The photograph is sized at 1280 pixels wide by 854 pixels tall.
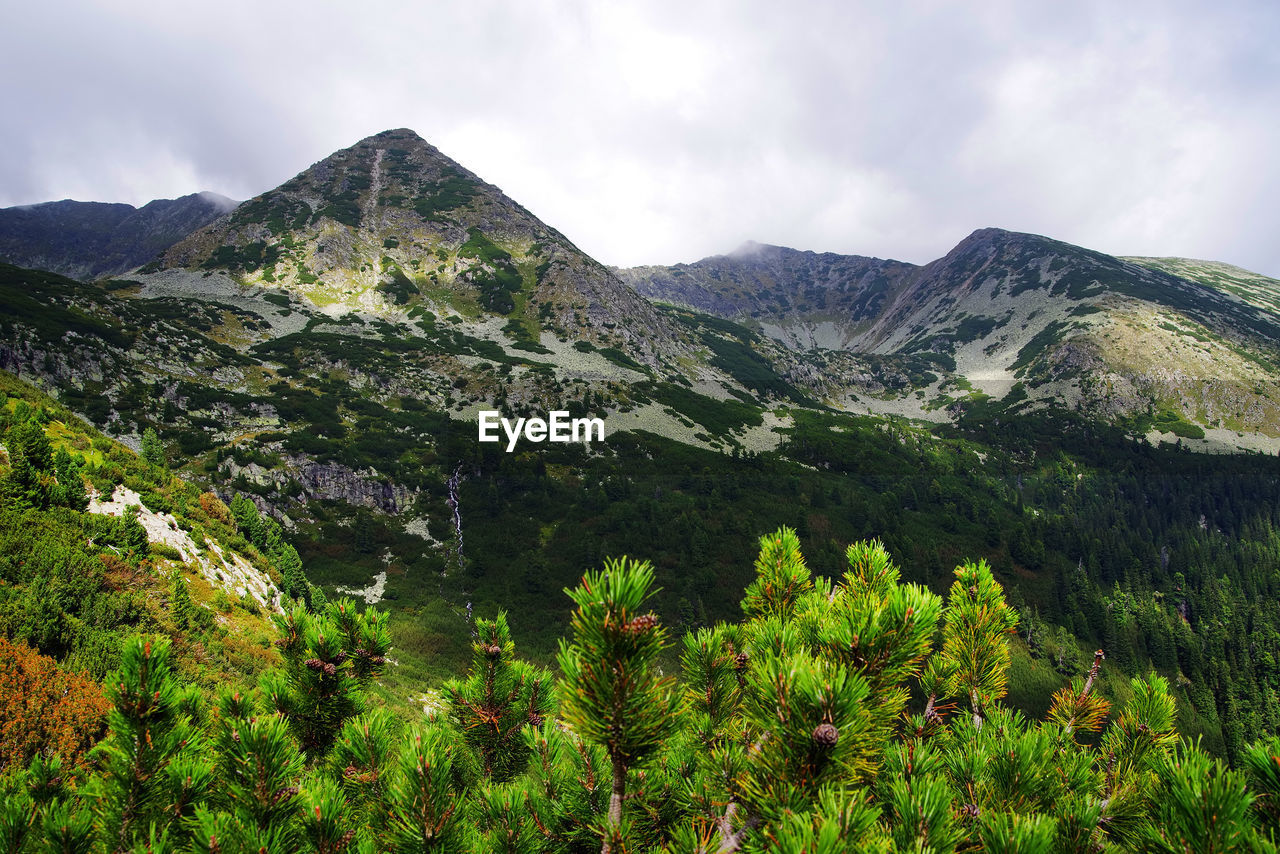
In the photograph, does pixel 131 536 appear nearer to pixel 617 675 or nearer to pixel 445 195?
pixel 617 675

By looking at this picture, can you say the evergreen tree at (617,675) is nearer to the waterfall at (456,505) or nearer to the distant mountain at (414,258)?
the waterfall at (456,505)

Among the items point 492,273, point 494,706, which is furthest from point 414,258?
point 494,706

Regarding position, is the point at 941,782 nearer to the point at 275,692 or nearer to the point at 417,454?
the point at 275,692

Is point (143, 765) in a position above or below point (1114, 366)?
below

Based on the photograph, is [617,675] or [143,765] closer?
[617,675]

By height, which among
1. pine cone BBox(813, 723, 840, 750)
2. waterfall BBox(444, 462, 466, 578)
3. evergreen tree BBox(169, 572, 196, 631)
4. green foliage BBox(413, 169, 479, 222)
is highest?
green foliage BBox(413, 169, 479, 222)

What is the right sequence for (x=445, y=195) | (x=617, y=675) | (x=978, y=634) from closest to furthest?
(x=617, y=675) → (x=978, y=634) → (x=445, y=195)

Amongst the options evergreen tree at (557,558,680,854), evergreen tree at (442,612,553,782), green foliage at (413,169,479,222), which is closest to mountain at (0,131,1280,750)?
green foliage at (413,169,479,222)

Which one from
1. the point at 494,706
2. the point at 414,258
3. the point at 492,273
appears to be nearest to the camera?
the point at 494,706

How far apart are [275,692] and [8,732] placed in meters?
5.04

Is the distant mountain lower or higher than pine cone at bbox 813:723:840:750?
higher

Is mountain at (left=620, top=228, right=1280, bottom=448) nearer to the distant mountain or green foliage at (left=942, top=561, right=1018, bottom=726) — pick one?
the distant mountain

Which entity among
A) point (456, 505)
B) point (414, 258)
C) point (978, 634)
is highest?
point (414, 258)

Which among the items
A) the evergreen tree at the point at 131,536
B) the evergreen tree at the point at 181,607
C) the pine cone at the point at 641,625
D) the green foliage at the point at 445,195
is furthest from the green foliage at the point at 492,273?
the pine cone at the point at 641,625
